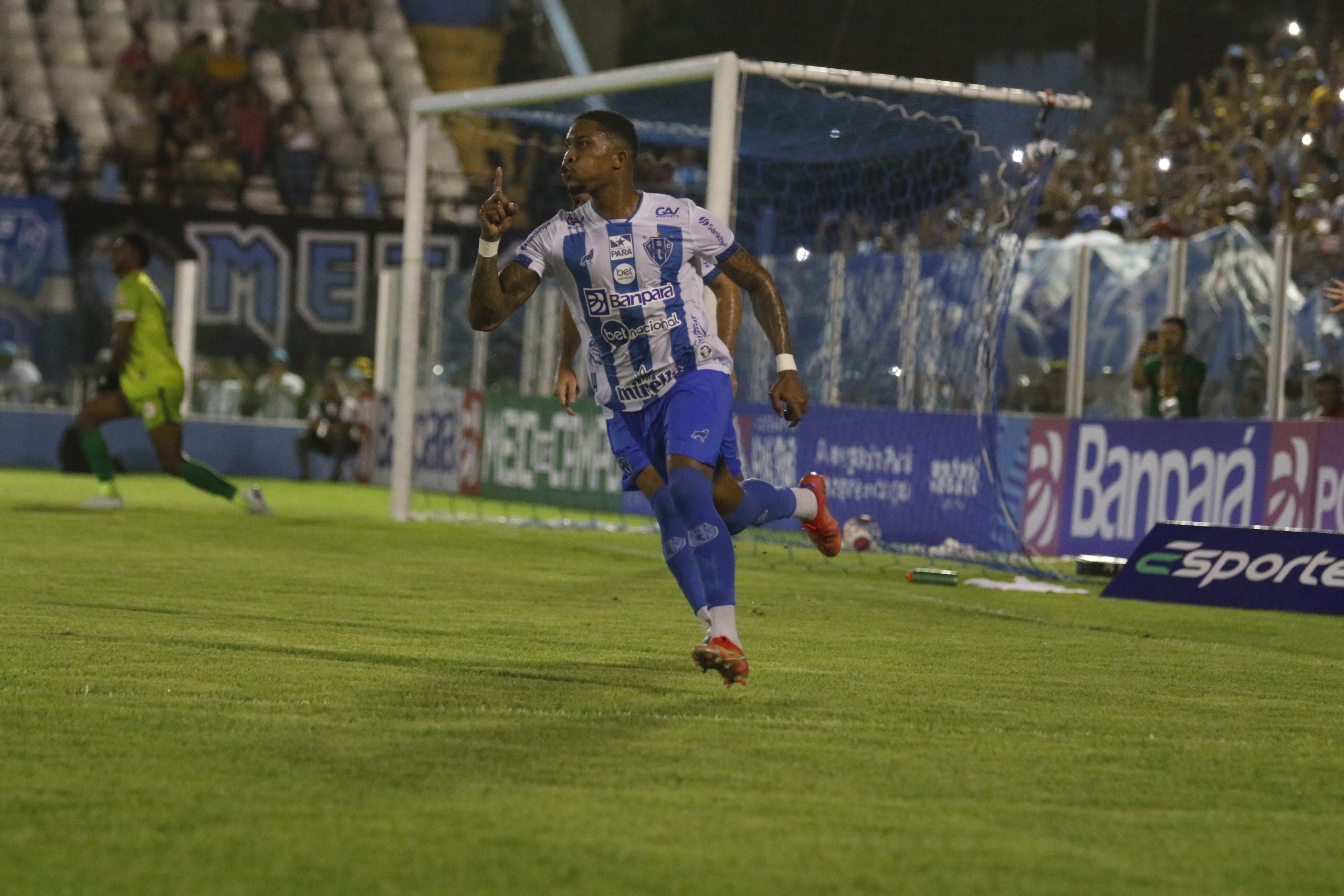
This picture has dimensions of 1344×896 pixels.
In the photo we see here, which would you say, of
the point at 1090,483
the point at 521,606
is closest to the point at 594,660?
the point at 521,606

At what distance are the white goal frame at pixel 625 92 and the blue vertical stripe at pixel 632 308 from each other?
3932mm

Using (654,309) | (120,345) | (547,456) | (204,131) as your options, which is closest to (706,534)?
(654,309)

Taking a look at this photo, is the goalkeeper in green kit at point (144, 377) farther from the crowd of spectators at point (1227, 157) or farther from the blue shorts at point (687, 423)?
the blue shorts at point (687, 423)

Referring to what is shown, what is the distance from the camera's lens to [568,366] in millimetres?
7445

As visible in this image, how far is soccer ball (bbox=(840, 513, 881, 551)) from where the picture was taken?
43.9 feet

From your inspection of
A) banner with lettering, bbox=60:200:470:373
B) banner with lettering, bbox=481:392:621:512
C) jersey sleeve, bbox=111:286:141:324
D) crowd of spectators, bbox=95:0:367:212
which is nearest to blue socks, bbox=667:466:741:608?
jersey sleeve, bbox=111:286:141:324

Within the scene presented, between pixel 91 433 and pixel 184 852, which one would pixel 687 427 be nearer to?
pixel 184 852

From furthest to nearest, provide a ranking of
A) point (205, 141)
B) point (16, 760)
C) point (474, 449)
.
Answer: point (205, 141) < point (474, 449) < point (16, 760)

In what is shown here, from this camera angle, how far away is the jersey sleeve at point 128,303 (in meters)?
14.6

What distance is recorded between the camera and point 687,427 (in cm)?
639

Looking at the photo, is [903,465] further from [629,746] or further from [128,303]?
[629,746]

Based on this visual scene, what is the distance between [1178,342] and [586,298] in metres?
7.74

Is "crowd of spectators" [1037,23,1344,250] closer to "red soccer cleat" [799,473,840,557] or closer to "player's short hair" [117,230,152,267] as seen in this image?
"player's short hair" [117,230,152,267]

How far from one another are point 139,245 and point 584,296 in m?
8.93
